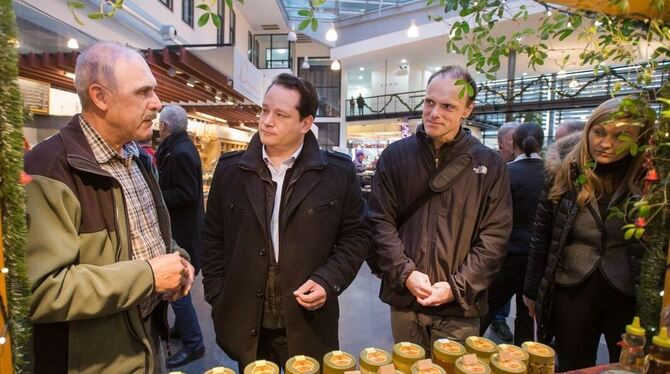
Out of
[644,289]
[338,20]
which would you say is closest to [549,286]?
[644,289]

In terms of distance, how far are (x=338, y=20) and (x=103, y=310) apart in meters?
18.6

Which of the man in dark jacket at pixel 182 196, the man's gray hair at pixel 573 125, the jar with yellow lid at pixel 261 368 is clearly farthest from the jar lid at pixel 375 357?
the man's gray hair at pixel 573 125

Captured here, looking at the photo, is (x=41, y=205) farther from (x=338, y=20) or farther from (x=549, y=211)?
(x=338, y=20)

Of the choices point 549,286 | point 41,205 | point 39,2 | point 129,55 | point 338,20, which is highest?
point 338,20

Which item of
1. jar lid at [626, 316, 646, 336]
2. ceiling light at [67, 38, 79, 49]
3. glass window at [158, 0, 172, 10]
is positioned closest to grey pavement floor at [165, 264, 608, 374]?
jar lid at [626, 316, 646, 336]

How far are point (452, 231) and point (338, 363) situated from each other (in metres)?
0.87

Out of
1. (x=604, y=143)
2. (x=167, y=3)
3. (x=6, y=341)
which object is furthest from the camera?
(x=167, y=3)

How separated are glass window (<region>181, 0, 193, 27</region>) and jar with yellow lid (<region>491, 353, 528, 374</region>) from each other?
29.9 feet

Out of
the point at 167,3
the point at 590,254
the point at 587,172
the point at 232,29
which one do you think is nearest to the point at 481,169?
the point at 587,172

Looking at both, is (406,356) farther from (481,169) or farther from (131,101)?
(131,101)

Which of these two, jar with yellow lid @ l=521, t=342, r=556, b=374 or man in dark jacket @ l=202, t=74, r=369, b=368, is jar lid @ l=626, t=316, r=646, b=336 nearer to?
jar with yellow lid @ l=521, t=342, r=556, b=374

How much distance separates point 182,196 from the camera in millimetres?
3014

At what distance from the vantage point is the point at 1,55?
2.22 feet

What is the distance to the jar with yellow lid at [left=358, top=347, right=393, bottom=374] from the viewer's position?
95 centimetres
